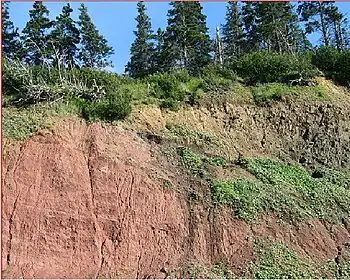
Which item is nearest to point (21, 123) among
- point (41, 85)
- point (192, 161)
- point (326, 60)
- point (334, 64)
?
point (41, 85)

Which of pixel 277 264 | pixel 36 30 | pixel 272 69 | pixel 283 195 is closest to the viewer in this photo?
pixel 277 264

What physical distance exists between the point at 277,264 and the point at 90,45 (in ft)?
92.8

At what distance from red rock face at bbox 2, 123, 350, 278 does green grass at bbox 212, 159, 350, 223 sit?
505 mm

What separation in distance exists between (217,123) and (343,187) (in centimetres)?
525

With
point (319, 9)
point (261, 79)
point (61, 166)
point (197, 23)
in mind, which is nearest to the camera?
point (61, 166)

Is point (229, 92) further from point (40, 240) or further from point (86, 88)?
point (40, 240)

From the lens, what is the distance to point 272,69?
2181cm

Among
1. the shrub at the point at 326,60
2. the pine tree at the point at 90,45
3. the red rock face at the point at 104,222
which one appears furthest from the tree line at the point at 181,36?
the red rock face at the point at 104,222

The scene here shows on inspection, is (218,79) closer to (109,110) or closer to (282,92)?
(282,92)

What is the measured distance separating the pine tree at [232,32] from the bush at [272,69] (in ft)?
59.5

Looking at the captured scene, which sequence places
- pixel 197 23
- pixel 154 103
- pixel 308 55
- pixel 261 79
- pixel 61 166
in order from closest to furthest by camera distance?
pixel 61 166 < pixel 154 103 < pixel 261 79 < pixel 308 55 < pixel 197 23

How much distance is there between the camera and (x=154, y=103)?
19.0m

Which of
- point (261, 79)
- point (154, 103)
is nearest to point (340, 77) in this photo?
point (261, 79)

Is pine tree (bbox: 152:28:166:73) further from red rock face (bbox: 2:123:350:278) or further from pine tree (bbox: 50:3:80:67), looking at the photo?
red rock face (bbox: 2:123:350:278)
